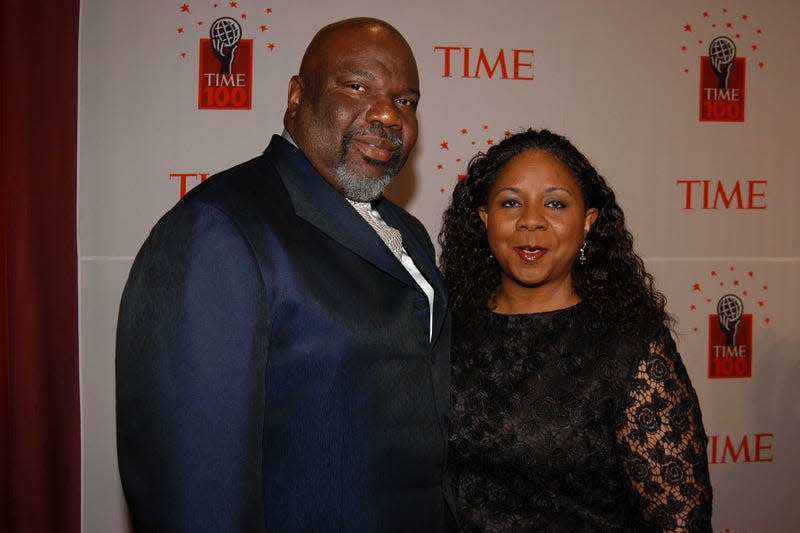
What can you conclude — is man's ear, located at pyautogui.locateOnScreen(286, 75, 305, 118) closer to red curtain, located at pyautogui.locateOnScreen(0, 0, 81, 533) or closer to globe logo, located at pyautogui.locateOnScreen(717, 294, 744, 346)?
Answer: red curtain, located at pyautogui.locateOnScreen(0, 0, 81, 533)

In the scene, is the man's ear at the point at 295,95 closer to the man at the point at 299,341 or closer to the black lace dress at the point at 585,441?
the man at the point at 299,341

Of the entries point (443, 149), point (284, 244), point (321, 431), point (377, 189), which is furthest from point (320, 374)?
point (443, 149)

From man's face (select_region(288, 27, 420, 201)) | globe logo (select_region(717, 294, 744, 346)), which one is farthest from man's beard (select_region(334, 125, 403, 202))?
globe logo (select_region(717, 294, 744, 346))

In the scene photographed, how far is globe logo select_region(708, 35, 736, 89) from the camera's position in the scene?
2441 mm

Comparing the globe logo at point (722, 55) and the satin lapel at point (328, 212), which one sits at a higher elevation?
the globe logo at point (722, 55)

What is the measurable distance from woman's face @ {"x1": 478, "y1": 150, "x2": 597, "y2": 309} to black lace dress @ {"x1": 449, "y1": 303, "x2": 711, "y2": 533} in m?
0.15

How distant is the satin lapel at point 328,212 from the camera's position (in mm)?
1089

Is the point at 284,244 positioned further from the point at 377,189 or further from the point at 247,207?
the point at 377,189

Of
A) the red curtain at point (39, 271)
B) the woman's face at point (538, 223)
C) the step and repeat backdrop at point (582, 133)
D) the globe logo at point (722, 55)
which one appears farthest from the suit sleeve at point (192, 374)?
the globe logo at point (722, 55)

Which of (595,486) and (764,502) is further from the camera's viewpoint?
(764,502)

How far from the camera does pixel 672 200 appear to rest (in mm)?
2447

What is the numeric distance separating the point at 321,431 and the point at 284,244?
30 centimetres

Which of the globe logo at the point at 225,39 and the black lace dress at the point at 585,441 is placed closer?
the black lace dress at the point at 585,441

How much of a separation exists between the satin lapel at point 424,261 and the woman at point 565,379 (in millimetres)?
187
